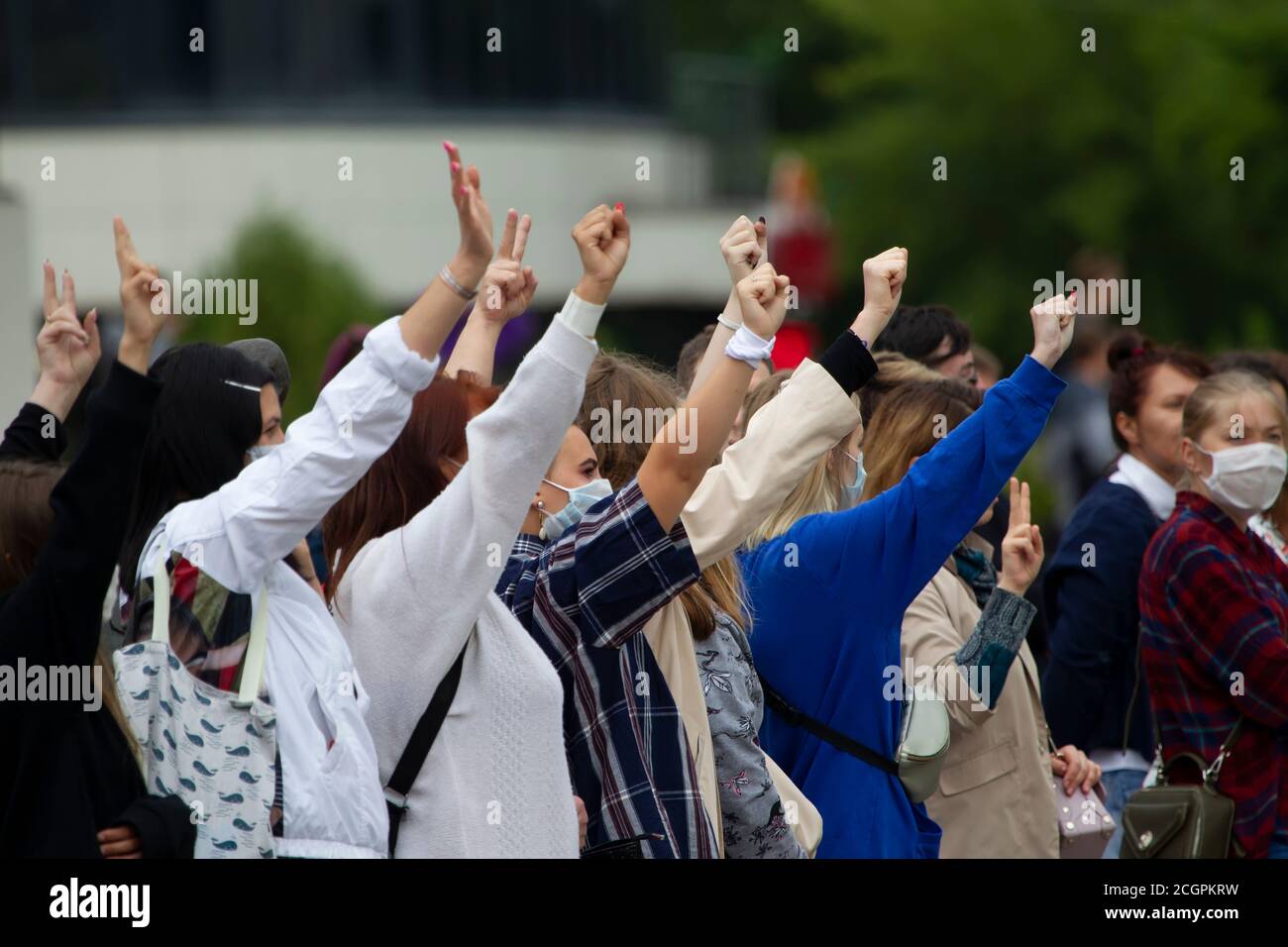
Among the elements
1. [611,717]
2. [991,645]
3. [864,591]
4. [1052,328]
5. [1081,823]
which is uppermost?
[1052,328]

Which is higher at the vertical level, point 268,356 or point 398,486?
point 268,356

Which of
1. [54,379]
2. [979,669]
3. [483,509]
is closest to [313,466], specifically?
[483,509]

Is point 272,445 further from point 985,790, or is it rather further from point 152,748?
point 985,790

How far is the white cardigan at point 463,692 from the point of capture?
3.42 m

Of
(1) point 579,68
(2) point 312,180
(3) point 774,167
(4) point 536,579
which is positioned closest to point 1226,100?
(3) point 774,167

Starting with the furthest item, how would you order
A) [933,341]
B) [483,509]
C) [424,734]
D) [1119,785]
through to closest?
[933,341], [1119,785], [424,734], [483,509]

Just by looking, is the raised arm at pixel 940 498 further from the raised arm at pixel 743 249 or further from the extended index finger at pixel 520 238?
the extended index finger at pixel 520 238

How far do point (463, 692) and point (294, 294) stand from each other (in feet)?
50.4

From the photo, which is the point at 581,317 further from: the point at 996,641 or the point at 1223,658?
the point at 1223,658

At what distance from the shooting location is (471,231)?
3566mm

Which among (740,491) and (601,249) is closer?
(601,249)

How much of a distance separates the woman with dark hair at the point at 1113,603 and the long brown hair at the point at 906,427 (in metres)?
0.85

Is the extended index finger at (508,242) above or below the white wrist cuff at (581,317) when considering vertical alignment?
above

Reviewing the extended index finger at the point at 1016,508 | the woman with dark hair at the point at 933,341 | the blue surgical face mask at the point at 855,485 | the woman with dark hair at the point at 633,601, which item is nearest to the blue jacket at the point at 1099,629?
the woman with dark hair at the point at 933,341
